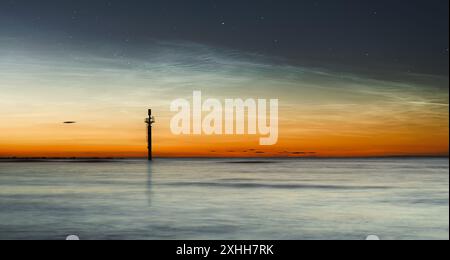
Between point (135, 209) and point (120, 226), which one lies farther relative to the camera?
point (135, 209)

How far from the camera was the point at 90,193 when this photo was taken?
25984mm

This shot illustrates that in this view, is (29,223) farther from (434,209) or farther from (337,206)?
(434,209)

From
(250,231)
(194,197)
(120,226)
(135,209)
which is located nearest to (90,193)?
(194,197)

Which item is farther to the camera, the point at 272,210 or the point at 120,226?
the point at 272,210

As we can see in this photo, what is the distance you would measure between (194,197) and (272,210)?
5.97 m

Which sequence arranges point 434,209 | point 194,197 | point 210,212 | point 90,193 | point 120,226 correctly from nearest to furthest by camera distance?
1. point 120,226
2. point 210,212
3. point 434,209
4. point 194,197
5. point 90,193

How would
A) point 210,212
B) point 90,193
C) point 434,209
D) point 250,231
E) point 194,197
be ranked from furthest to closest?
point 90,193 → point 194,197 → point 434,209 → point 210,212 → point 250,231

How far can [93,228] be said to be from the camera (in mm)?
14633
